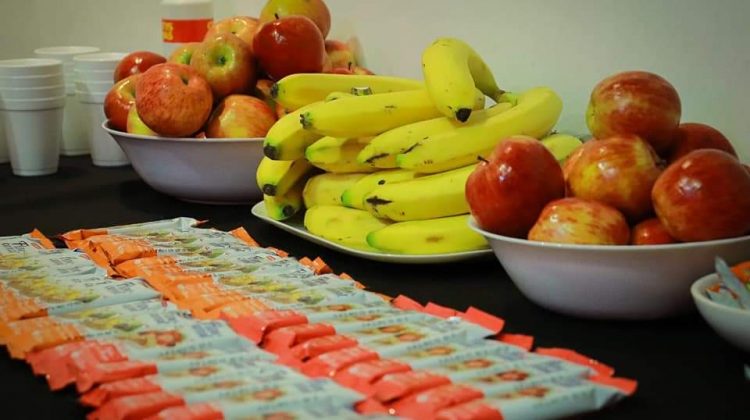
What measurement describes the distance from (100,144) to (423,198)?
902mm

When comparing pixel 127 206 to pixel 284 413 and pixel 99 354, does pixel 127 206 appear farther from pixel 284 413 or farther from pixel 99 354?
pixel 284 413

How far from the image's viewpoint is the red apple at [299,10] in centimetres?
169

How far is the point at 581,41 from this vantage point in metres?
1.44

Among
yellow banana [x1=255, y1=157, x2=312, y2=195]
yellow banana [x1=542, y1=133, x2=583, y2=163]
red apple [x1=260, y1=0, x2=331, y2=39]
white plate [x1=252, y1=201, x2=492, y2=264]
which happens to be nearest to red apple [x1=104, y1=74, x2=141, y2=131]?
red apple [x1=260, y1=0, x2=331, y2=39]

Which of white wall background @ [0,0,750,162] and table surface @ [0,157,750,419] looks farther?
white wall background @ [0,0,750,162]

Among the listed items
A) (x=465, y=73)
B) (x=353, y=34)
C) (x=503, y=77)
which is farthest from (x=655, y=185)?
(x=353, y=34)

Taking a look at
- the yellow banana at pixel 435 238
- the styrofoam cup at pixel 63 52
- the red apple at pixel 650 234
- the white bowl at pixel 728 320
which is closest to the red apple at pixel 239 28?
the styrofoam cup at pixel 63 52

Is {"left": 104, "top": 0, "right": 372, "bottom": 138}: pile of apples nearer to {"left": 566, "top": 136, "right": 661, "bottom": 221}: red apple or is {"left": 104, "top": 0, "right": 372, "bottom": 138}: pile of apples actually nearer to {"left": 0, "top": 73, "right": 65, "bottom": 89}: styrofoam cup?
{"left": 0, "top": 73, "right": 65, "bottom": 89}: styrofoam cup

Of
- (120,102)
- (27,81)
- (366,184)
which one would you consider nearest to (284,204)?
(366,184)

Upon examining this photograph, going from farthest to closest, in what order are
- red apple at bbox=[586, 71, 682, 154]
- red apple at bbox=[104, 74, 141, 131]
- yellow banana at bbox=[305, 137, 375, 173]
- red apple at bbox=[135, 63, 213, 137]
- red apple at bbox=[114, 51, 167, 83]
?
1. red apple at bbox=[114, 51, 167, 83]
2. red apple at bbox=[104, 74, 141, 131]
3. red apple at bbox=[135, 63, 213, 137]
4. yellow banana at bbox=[305, 137, 375, 173]
5. red apple at bbox=[586, 71, 682, 154]

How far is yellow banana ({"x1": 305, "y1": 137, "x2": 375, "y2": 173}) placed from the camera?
4.29 feet

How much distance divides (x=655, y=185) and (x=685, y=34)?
38 centimetres

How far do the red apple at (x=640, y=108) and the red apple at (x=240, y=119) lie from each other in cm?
56

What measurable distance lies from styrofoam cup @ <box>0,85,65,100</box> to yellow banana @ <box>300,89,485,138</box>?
0.70 m
